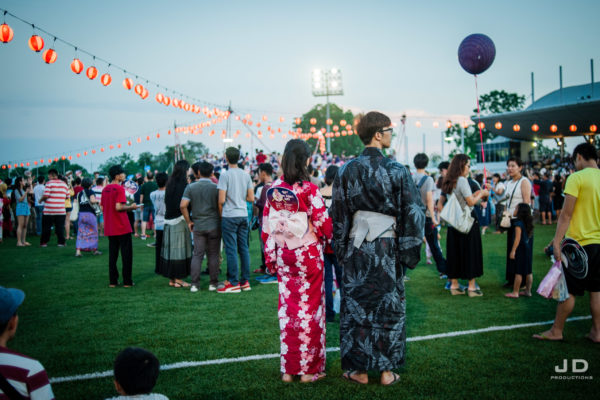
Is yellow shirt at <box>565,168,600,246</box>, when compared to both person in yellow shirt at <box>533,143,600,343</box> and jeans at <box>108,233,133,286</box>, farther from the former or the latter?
jeans at <box>108,233,133,286</box>

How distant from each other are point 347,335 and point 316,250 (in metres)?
0.74

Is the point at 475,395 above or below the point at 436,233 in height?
Result: below

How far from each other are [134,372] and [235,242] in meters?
5.02

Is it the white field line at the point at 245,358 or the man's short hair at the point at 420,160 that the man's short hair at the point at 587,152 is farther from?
the man's short hair at the point at 420,160

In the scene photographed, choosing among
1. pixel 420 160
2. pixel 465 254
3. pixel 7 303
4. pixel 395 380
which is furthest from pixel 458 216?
pixel 7 303

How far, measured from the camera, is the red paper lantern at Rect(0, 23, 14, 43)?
8.67 metres

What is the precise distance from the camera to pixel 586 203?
4.22 meters

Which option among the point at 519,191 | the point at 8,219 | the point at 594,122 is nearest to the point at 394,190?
the point at 519,191

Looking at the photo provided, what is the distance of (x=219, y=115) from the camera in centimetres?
2495

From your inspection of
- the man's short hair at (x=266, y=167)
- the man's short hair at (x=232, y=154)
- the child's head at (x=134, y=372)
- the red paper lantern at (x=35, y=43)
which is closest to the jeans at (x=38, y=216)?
the red paper lantern at (x=35, y=43)

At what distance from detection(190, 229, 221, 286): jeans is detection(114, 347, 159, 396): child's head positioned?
16.1ft

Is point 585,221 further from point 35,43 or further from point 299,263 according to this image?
point 35,43

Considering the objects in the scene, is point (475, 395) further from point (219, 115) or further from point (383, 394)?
point (219, 115)

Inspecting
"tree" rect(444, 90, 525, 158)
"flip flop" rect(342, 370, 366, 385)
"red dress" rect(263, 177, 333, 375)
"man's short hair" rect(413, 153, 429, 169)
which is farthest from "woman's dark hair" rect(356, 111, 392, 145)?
"tree" rect(444, 90, 525, 158)
